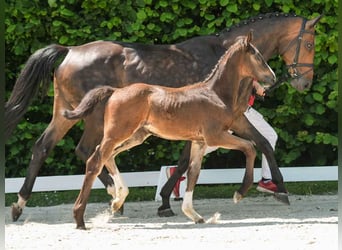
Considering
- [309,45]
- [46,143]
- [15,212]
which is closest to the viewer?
[15,212]

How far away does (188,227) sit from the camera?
6617 mm

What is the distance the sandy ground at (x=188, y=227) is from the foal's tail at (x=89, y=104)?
0.93 metres

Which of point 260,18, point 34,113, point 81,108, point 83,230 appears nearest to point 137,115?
point 81,108

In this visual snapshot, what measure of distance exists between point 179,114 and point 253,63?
0.78 metres

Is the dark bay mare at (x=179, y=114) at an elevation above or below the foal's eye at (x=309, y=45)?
below

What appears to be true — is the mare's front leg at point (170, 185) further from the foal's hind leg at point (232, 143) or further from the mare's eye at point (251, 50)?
the mare's eye at point (251, 50)

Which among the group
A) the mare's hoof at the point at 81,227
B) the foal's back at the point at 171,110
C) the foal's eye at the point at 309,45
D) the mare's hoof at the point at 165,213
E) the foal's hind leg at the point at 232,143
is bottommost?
the mare's hoof at the point at 165,213

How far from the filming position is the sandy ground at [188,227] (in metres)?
5.70

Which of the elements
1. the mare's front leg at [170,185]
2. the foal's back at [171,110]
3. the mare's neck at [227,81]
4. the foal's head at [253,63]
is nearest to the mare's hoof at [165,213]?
the mare's front leg at [170,185]

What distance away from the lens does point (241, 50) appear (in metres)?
6.83

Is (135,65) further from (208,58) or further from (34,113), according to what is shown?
(34,113)

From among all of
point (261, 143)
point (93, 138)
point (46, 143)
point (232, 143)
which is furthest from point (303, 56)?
point (46, 143)

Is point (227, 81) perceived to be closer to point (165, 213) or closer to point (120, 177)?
point (120, 177)

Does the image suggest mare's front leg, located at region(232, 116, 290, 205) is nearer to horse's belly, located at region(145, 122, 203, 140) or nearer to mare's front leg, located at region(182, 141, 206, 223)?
mare's front leg, located at region(182, 141, 206, 223)
